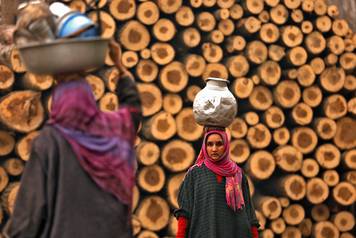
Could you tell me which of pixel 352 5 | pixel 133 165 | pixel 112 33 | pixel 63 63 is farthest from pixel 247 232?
pixel 352 5

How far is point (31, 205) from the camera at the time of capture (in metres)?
2.51

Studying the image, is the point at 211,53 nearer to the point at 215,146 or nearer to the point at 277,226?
the point at 277,226

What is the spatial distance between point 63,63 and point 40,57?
0.09 meters

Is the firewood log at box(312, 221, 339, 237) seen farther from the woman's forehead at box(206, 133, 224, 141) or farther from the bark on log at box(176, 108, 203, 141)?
the woman's forehead at box(206, 133, 224, 141)

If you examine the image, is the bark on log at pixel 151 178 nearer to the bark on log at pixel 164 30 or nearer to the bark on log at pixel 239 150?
the bark on log at pixel 239 150

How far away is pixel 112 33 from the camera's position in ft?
18.6

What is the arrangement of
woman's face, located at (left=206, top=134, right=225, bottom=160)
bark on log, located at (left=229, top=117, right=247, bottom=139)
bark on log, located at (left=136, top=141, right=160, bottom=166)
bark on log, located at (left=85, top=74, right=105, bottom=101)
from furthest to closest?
bark on log, located at (left=229, top=117, right=247, bottom=139), bark on log, located at (left=136, top=141, right=160, bottom=166), bark on log, located at (left=85, top=74, right=105, bottom=101), woman's face, located at (left=206, top=134, right=225, bottom=160)

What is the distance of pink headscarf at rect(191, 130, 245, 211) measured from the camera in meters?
4.06

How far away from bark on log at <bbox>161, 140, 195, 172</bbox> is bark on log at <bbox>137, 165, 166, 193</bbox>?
88 millimetres

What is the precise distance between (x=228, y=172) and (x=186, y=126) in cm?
173

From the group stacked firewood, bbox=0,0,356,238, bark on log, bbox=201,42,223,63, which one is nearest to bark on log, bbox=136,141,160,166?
stacked firewood, bbox=0,0,356,238

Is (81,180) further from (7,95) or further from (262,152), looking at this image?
(262,152)

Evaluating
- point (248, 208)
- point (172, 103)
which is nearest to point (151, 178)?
point (172, 103)

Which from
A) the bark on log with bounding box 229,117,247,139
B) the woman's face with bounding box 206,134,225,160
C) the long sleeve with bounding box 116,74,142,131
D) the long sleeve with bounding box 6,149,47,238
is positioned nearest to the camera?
the long sleeve with bounding box 6,149,47,238
